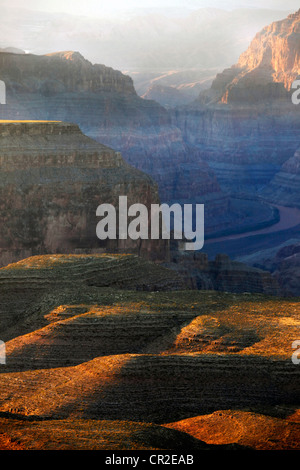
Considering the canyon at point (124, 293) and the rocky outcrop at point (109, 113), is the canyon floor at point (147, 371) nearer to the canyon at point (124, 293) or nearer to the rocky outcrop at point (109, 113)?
the canyon at point (124, 293)

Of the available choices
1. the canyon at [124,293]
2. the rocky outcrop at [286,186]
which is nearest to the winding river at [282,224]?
the canyon at [124,293]

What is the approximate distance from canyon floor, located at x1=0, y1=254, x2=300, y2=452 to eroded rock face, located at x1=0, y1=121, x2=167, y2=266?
52.8 feet

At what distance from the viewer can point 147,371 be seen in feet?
51.9

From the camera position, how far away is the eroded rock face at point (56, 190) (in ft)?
125

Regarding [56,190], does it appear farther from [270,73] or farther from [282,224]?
[270,73]

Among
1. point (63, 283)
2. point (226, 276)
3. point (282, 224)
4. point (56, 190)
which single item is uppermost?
point (56, 190)

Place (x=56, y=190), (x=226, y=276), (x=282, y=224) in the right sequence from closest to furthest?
(x=56, y=190) < (x=226, y=276) < (x=282, y=224)

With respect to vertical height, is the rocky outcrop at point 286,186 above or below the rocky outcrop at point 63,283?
above

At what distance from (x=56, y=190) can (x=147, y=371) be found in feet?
78.5

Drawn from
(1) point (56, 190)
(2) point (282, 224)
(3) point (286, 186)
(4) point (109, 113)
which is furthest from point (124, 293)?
(3) point (286, 186)

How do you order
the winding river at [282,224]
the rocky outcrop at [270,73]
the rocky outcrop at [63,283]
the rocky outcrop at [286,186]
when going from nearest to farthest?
the rocky outcrop at [63,283] < the winding river at [282,224] < the rocky outcrop at [286,186] < the rocky outcrop at [270,73]

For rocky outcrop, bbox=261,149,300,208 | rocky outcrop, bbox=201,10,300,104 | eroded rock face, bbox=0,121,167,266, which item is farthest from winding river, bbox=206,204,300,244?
eroded rock face, bbox=0,121,167,266

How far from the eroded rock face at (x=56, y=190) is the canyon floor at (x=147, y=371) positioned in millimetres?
16082

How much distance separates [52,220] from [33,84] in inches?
2002
